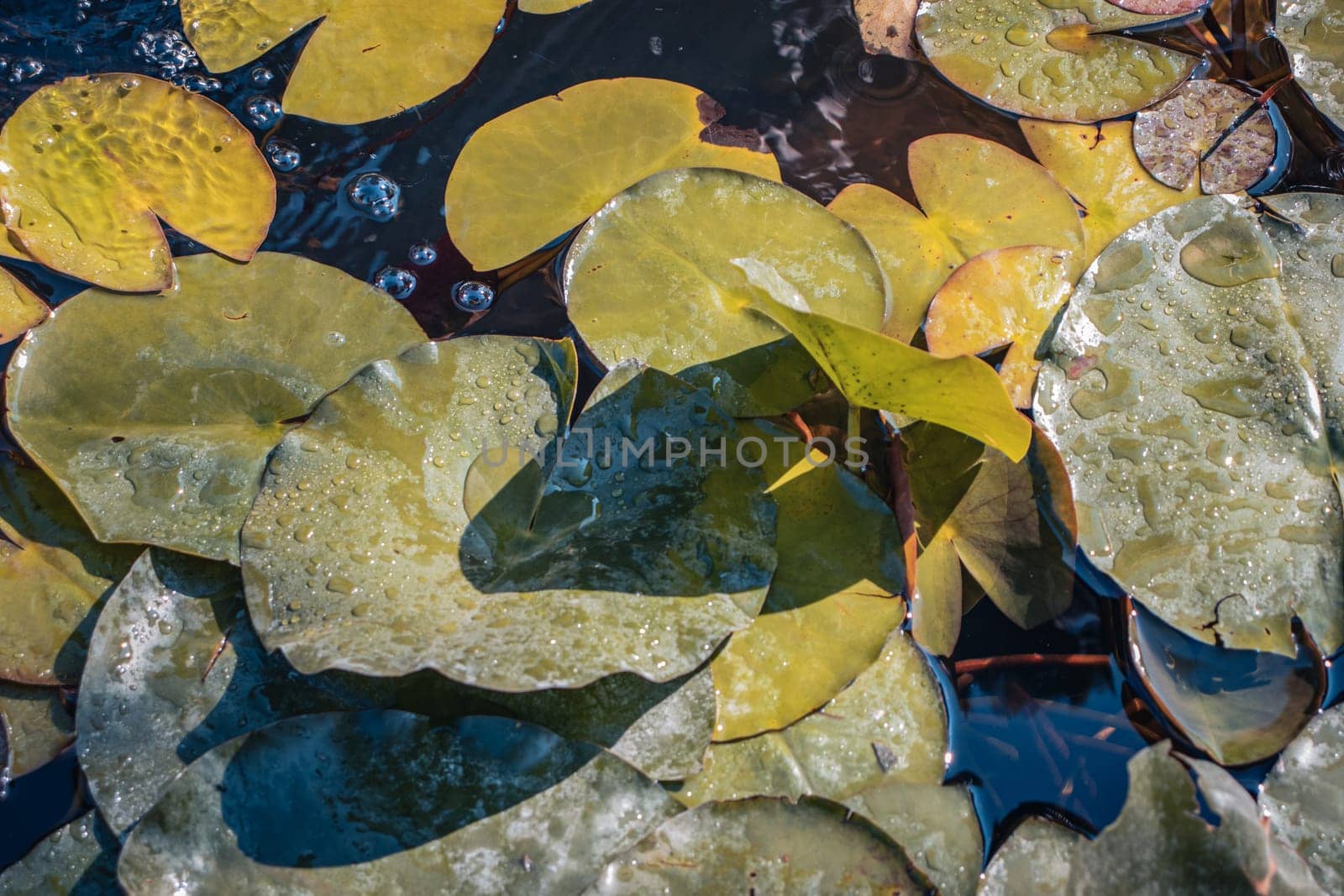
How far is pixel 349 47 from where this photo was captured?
218 centimetres

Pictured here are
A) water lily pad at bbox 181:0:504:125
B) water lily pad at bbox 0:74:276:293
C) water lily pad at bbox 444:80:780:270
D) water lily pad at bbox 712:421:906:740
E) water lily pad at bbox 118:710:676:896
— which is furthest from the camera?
water lily pad at bbox 181:0:504:125

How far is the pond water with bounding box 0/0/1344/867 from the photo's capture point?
1.78 metres

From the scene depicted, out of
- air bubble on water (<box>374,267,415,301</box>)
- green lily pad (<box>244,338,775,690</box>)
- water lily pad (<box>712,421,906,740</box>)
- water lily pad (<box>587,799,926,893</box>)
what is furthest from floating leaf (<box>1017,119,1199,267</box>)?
air bubble on water (<box>374,267,415,301</box>)

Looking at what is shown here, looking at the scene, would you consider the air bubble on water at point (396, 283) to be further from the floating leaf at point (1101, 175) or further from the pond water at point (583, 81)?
the floating leaf at point (1101, 175)

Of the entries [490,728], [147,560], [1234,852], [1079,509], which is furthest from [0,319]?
[1234,852]

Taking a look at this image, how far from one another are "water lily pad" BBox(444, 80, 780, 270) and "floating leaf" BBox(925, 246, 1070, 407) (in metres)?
0.56

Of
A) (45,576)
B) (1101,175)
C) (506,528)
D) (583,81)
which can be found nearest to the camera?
(506,528)

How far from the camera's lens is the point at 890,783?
1.55 meters

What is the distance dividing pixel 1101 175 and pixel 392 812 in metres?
2.19

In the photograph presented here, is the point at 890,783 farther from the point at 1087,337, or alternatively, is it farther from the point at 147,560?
the point at 147,560

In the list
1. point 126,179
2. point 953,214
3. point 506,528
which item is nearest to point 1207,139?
point 953,214

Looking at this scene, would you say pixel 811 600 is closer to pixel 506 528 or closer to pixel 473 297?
pixel 506 528

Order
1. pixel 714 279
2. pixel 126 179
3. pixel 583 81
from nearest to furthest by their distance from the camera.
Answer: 1. pixel 714 279
2. pixel 126 179
3. pixel 583 81

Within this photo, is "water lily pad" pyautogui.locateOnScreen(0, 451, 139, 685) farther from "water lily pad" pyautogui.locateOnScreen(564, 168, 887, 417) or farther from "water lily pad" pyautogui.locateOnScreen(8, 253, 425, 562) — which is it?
"water lily pad" pyautogui.locateOnScreen(564, 168, 887, 417)
